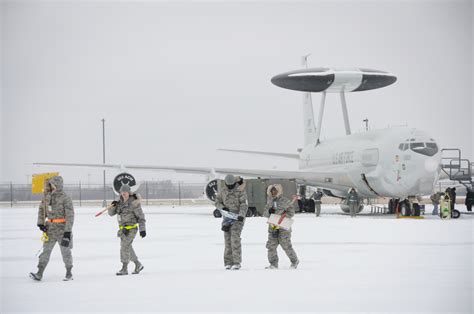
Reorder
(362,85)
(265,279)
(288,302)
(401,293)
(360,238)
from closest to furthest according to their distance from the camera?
(288,302) < (401,293) < (265,279) < (360,238) < (362,85)

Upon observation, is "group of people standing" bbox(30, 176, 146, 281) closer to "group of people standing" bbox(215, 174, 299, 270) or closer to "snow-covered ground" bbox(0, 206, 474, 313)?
"snow-covered ground" bbox(0, 206, 474, 313)

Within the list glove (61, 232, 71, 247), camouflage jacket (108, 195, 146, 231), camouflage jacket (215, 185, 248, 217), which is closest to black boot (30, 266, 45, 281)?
glove (61, 232, 71, 247)

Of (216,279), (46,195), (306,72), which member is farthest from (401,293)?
(306,72)

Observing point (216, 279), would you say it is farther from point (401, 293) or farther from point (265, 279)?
point (401, 293)

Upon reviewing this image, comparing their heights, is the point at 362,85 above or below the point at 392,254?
above

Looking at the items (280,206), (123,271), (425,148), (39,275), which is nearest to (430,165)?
(425,148)

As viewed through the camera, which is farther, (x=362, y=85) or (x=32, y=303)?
(x=362, y=85)

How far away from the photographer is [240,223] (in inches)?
454

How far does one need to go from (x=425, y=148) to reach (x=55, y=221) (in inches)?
802

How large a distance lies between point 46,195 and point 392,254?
22.3 feet

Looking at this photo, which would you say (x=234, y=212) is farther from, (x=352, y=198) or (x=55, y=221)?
(x=352, y=198)

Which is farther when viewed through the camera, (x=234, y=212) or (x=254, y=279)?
(x=234, y=212)

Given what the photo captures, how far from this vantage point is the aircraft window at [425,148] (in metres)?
27.7

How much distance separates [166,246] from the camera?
52.2ft
